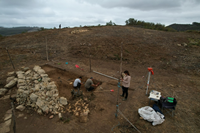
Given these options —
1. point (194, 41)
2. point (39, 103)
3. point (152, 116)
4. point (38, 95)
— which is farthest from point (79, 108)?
point (194, 41)

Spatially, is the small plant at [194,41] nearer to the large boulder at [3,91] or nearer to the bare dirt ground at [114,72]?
the bare dirt ground at [114,72]

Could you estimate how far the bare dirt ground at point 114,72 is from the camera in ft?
12.6

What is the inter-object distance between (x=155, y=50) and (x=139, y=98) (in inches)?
300

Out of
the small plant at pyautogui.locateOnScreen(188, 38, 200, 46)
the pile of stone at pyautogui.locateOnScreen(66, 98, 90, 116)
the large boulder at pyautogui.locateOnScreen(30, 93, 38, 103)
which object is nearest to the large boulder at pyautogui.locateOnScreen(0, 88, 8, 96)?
the large boulder at pyautogui.locateOnScreen(30, 93, 38, 103)

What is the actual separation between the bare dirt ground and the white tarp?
0.55ft

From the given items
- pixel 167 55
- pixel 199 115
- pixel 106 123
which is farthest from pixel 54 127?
pixel 167 55

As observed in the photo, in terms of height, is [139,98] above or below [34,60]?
below

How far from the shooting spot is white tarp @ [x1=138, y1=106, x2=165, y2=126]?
3.67m

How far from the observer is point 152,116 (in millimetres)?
3729

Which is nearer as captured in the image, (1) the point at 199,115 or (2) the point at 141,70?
(1) the point at 199,115

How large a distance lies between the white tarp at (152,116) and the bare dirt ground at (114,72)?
0.55ft

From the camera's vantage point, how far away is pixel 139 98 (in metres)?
5.10

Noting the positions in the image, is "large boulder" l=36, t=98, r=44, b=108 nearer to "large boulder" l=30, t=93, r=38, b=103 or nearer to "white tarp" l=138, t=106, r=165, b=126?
"large boulder" l=30, t=93, r=38, b=103

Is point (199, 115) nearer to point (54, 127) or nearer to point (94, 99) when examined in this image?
point (94, 99)
